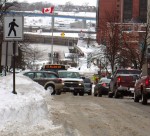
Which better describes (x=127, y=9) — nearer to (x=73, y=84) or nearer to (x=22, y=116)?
(x=73, y=84)

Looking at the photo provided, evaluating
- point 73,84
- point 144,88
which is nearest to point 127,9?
point 73,84

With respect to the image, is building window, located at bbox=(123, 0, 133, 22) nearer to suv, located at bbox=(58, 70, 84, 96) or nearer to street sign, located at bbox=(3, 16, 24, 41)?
suv, located at bbox=(58, 70, 84, 96)

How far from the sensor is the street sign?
15031 millimetres

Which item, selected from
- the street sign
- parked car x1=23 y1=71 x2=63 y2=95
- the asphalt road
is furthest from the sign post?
parked car x1=23 y1=71 x2=63 y2=95

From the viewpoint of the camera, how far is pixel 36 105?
12.4 m

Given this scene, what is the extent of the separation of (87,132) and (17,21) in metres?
5.86

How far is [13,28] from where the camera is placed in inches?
595

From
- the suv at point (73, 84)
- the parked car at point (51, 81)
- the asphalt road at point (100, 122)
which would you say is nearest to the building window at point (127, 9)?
the suv at point (73, 84)

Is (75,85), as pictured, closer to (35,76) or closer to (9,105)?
(35,76)

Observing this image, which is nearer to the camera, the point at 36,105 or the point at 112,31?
the point at 36,105

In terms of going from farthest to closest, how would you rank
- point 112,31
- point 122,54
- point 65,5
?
point 65,5
point 112,31
point 122,54

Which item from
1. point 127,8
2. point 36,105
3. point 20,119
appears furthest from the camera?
point 127,8

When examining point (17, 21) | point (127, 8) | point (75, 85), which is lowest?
point (75, 85)

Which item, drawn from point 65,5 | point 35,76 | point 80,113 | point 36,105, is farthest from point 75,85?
point 65,5
